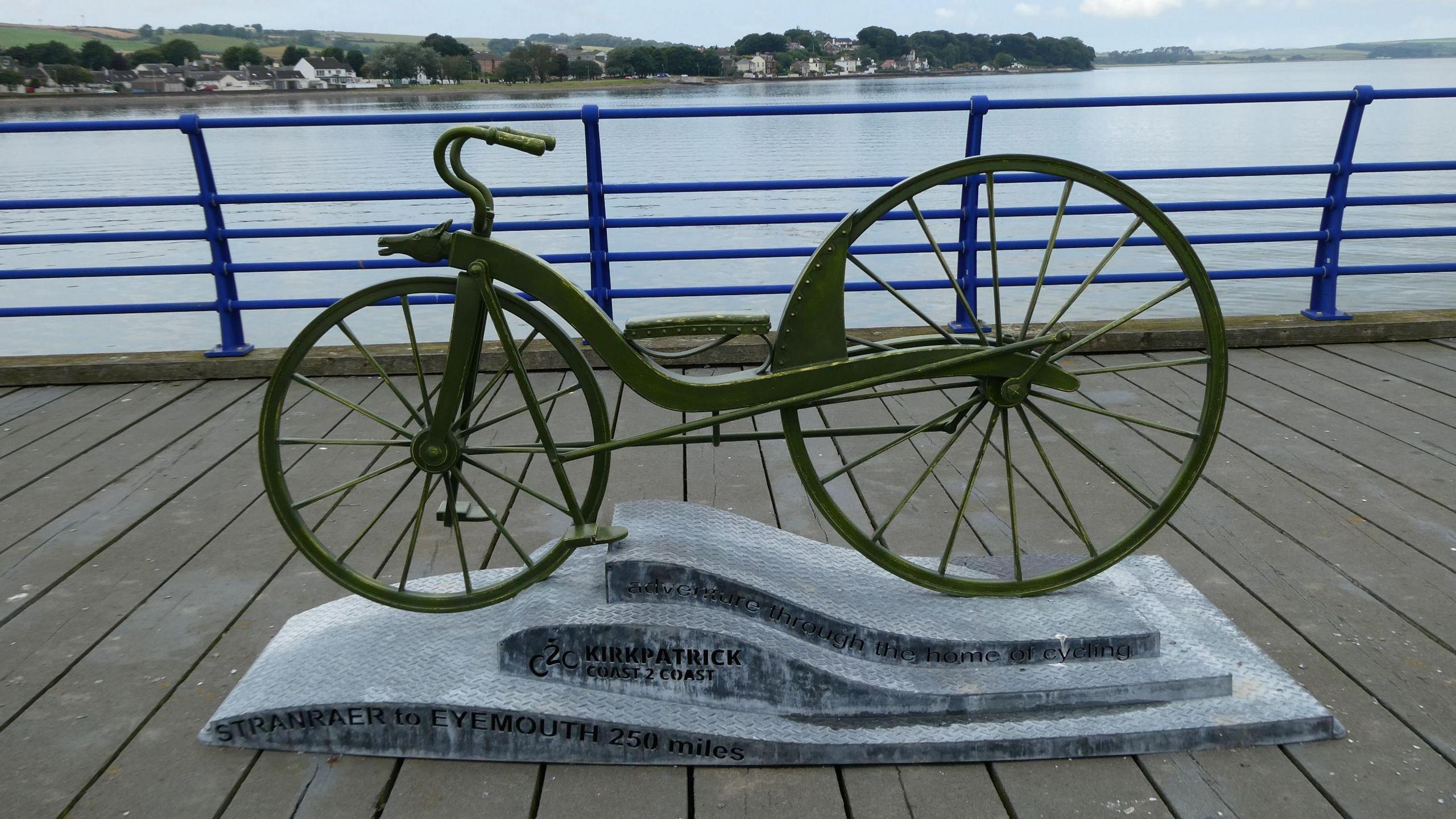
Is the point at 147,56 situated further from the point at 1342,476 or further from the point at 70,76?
the point at 1342,476

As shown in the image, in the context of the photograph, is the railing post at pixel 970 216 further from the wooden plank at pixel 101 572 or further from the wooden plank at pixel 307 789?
the wooden plank at pixel 307 789

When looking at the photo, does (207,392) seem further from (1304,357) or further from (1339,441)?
(1304,357)

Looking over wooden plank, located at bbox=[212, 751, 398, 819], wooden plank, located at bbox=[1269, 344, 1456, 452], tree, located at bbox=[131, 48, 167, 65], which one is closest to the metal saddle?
wooden plank, located at bbox=[212, 751, 398, 819]

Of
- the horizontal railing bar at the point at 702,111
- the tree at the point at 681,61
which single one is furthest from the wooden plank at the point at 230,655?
the tree at the point at 681,61

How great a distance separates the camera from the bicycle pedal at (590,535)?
2242 mm

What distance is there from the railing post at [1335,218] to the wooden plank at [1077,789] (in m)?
3.33

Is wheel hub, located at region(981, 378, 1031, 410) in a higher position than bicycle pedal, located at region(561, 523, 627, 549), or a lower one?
higher

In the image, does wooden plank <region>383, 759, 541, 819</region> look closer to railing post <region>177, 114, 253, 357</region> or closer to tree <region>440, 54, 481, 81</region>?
railing post <region>177, 114, 253, 357</region>

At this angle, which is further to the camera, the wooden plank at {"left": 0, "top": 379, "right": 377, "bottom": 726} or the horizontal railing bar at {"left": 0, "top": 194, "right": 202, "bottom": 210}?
the horizontal railing bar at {"left": 0, "top": 194, "right": 202, "bottom": 210}

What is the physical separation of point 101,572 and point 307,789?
123 centimetres

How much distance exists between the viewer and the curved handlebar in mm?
2078

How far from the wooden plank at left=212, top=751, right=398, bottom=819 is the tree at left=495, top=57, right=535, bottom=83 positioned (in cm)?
1522

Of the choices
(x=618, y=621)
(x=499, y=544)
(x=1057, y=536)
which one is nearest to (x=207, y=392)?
(x=499, y=544)

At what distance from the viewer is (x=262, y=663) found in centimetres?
228
